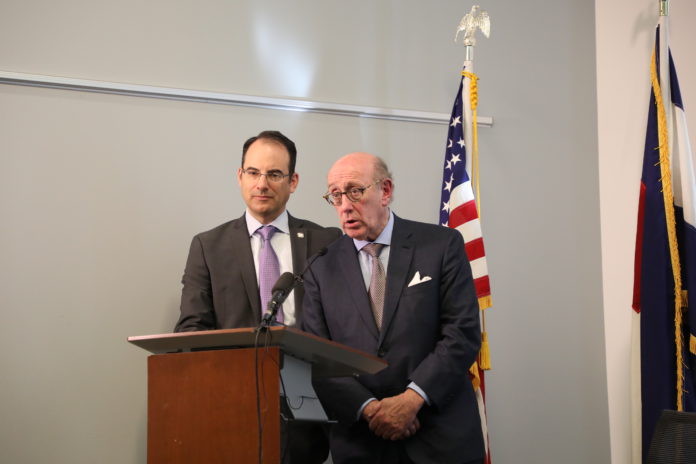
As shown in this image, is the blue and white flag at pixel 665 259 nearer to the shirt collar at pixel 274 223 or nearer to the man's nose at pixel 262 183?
the shirt collar at pixel 274 223

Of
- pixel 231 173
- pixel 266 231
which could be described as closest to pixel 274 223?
pixel 266 231

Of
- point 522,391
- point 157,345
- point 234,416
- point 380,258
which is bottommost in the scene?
point 522,391

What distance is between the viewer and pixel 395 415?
249 centimetres

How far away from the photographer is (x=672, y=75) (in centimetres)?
415

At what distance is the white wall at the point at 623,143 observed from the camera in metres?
4.56

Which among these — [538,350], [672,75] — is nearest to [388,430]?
[538,350]

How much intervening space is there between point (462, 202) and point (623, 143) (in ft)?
4.91

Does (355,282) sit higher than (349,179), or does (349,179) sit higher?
(349,179)

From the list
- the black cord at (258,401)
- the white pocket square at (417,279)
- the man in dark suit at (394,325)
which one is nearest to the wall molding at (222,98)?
the man in dark suit at (394,325)

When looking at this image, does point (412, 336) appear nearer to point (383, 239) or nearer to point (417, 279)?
point (417, 279)

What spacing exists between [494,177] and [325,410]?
2.56m

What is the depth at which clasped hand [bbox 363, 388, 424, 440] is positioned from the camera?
250 centimetres

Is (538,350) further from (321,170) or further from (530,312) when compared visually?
(321,170)

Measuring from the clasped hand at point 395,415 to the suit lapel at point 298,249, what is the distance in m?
0.66
